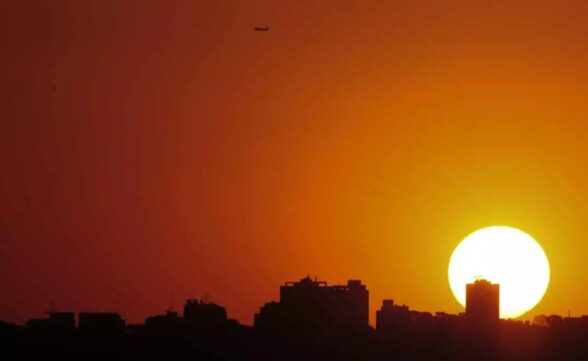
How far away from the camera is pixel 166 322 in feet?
481

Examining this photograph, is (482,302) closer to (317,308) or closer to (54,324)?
(317,308)

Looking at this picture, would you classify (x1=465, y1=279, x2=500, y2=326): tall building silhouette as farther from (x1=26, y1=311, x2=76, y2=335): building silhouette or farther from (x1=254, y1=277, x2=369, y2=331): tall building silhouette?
(x1=26, y1=311, x2=76, y2=335): building silhouette

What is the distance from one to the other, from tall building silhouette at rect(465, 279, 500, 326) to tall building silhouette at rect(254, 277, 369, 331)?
8751mm

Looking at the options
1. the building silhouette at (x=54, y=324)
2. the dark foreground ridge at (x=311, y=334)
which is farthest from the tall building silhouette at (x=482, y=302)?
the building silhouette at (x=54, y=324)

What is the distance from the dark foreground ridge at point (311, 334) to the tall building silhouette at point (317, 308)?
0.27ft

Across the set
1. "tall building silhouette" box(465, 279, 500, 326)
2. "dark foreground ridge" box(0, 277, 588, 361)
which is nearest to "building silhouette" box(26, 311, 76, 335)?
"dark foreground ridge" box(0, 277, 588, 361)

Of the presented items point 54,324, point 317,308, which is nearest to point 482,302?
point 317,308

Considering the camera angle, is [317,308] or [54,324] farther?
[317,308]

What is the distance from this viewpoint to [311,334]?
15275cm

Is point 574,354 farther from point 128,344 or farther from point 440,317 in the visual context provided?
point 128,344

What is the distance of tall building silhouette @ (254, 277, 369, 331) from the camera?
159m

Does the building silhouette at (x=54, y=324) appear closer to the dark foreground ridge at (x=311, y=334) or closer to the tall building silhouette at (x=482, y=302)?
the dark foreground ridge at (x=311, y=334)

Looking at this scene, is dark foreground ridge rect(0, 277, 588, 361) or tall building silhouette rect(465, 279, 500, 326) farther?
tall building silhouette rect(465, 279, 500, 326)

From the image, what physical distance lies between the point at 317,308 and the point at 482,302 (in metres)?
13.8
